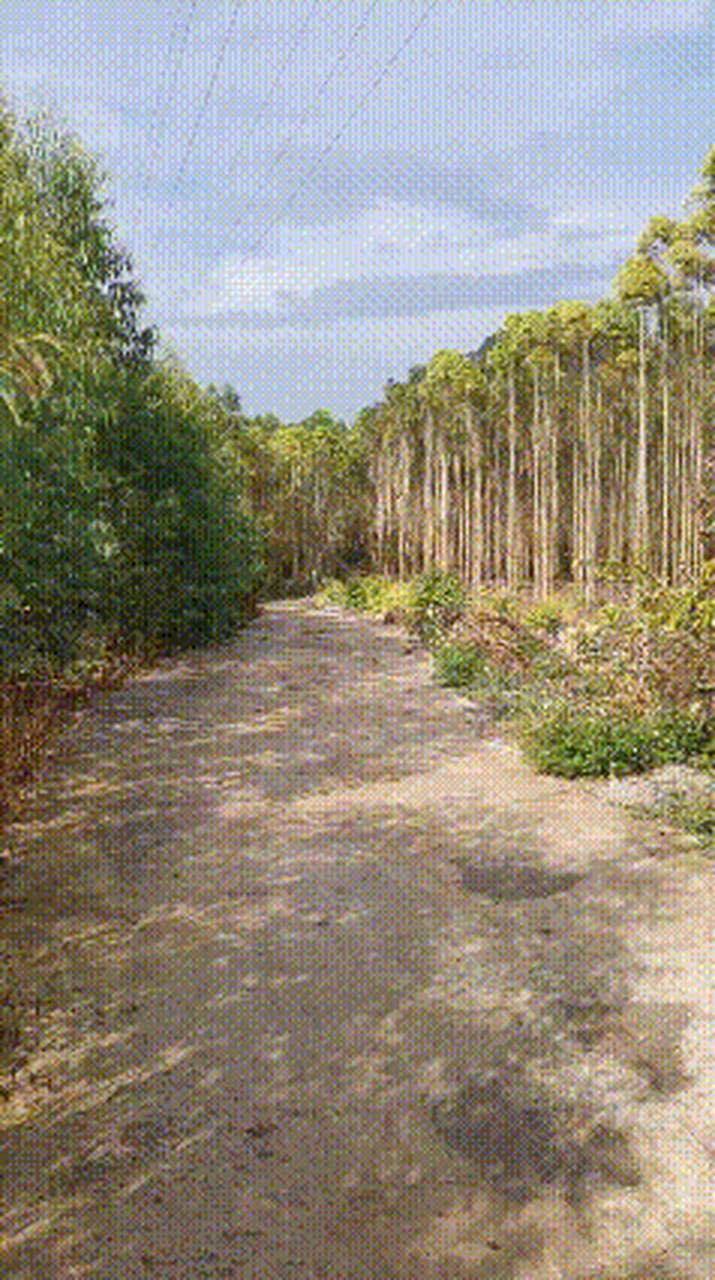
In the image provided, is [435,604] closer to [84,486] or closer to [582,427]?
[582,427]

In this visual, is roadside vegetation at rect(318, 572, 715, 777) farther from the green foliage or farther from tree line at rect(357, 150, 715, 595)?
the green foliage

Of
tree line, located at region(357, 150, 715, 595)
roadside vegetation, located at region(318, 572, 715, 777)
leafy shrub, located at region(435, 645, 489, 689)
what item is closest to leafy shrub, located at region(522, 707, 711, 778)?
roadside vegetation, located at region(318, 572, 715, 777)

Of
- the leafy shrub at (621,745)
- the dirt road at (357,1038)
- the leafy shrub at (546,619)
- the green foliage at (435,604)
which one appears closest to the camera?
the dirt road at (357,1038)

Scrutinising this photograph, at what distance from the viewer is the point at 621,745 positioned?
10.9 m

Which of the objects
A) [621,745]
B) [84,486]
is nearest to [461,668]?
[621,745]

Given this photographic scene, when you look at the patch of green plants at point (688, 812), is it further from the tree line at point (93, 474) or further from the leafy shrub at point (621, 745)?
the tree line at point (93, 474)

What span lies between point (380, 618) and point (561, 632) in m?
12.5

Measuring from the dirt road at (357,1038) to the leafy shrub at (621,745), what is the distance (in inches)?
15.5

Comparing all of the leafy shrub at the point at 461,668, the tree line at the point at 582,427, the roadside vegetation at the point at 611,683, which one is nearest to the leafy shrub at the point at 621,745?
the roadside vegetation at the point at 611,683

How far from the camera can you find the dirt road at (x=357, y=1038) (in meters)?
4.12

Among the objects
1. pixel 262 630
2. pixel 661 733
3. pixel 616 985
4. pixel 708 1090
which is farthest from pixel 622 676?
pixel 262 630

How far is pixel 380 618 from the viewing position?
32.2 m

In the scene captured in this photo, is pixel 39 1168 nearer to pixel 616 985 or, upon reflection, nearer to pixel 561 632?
pixel 616 985

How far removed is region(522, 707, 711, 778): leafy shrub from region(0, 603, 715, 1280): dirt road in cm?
39
